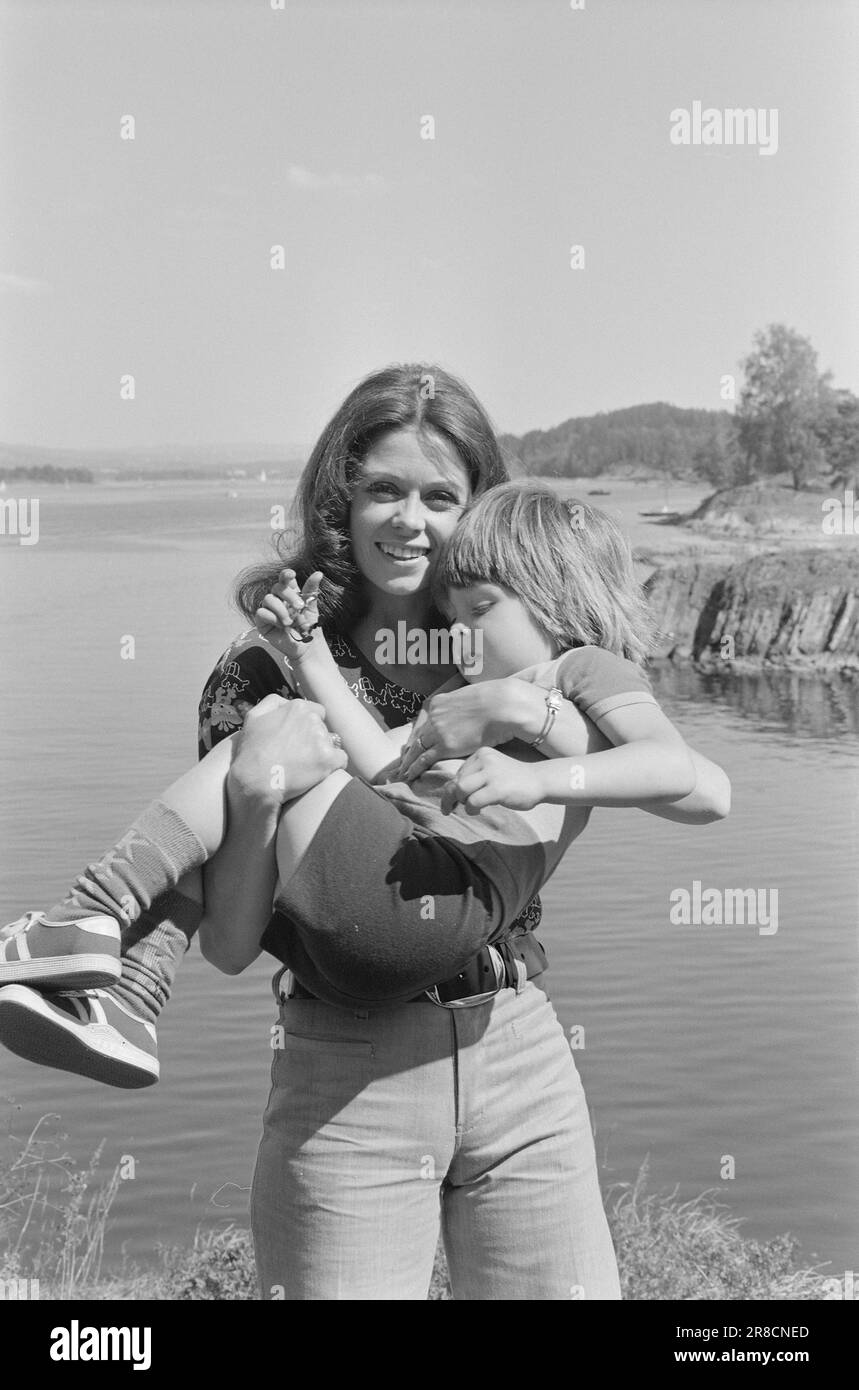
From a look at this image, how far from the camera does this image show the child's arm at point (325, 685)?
2125mm

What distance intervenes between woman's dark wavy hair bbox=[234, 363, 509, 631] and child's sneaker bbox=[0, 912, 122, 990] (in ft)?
2.00

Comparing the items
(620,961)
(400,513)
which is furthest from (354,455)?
(620,961)

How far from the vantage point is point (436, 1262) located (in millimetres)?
4734

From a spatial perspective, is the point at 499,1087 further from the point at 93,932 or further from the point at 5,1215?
the point at 5,1215

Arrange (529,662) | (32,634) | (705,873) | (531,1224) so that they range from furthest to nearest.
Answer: (32,634) → (705,873) → (529,662) → (531,1224)

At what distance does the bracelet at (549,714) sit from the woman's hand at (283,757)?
0.94 feet

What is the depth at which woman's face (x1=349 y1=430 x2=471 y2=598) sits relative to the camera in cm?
220

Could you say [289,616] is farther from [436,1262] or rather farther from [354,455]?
[436,1262]

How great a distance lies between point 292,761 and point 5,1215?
4.65 meters

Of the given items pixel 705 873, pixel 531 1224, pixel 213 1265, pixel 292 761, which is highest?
pixel 292 761

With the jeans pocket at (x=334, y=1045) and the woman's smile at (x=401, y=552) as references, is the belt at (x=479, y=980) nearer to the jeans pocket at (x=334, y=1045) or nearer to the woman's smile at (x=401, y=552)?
the jeans pocket at (x=334, y=1045)

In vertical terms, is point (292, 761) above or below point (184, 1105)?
above

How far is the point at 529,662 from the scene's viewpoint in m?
2.21
